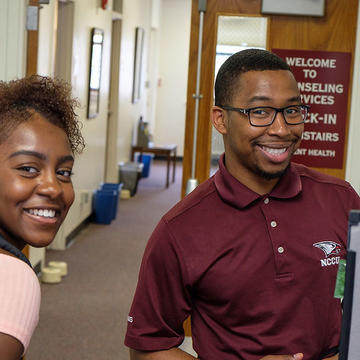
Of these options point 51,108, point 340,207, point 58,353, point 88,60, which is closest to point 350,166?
point 58,353

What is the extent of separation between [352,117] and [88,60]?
12.4 feet

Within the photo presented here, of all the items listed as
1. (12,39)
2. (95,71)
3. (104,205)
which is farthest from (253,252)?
(104,205)

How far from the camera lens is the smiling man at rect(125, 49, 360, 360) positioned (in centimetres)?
166

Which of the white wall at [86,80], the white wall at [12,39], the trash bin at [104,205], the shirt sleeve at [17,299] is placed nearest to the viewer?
the shirt sleeve at [17,299]

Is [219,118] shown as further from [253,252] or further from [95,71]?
[95,71]

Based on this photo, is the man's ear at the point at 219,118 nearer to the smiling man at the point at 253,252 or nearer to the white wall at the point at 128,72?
the smiling man at the point at 253,252

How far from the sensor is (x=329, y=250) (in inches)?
66.9

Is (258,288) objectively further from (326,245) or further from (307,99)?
(307,99)

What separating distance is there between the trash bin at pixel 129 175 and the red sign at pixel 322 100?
A: 568 cm

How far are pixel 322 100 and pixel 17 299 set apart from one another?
3034 mm

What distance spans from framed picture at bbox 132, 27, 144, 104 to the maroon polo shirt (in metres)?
8.68

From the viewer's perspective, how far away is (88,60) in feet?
23.3

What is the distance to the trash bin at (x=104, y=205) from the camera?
769 cm

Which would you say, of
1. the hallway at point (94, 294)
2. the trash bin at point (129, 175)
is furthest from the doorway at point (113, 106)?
the hallway at point (94, 294)
